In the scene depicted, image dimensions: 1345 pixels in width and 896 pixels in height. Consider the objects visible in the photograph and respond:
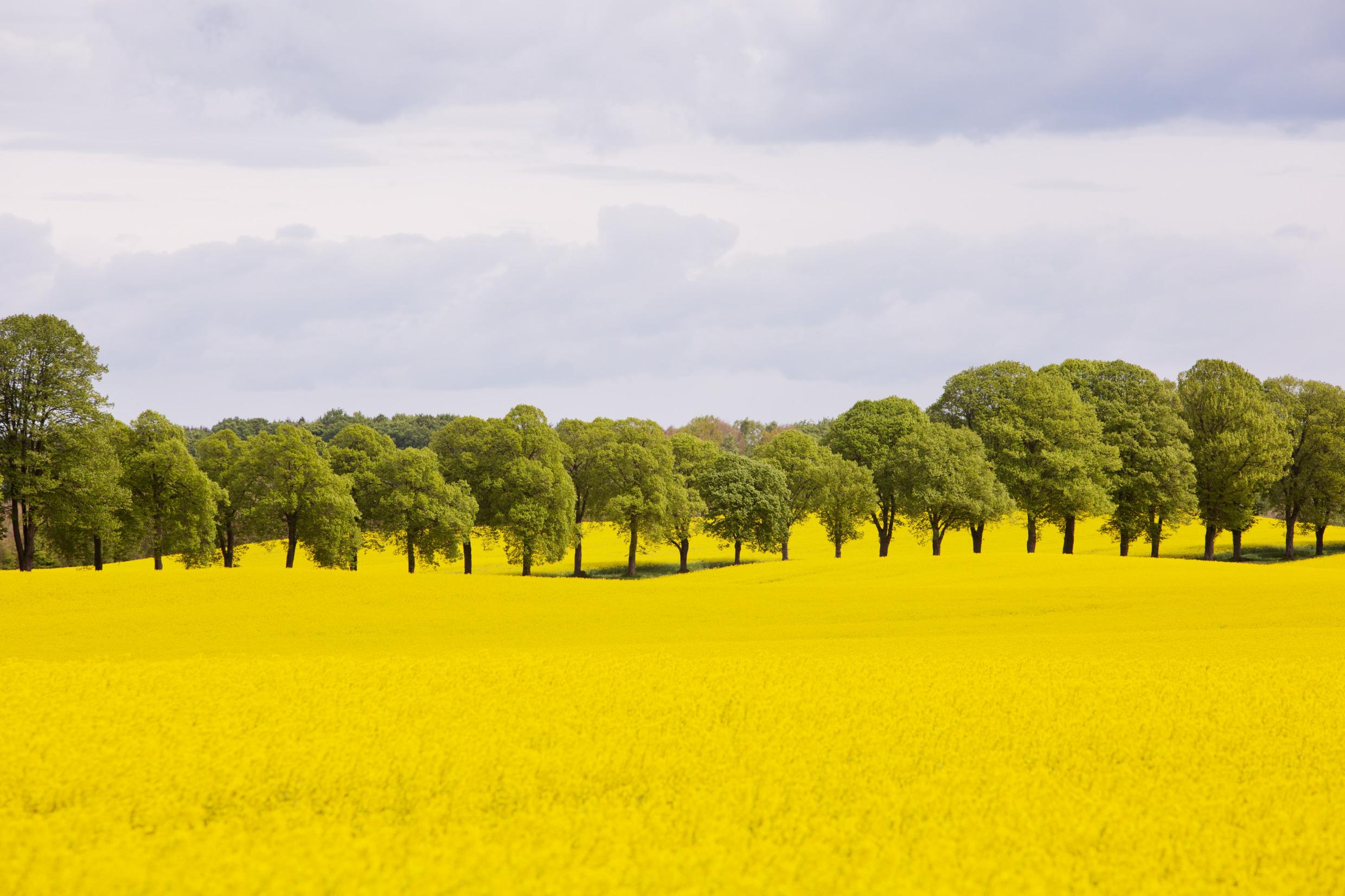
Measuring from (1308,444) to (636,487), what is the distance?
4833 cm

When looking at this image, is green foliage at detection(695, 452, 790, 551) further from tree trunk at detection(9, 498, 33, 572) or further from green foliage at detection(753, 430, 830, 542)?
tree trunk at detection(9, 498, 33, 572)

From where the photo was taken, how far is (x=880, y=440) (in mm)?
65500

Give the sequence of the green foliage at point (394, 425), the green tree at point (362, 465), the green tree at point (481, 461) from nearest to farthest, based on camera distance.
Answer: the green tree at point (362, 465), the green tree at point (481, 461), the green foliage at point (394, 425)

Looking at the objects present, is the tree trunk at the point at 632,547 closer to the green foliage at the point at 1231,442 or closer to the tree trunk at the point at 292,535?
the tree trunk at the point at 292,535

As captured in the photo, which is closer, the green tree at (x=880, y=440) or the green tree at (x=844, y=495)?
the green tree at (x=844, y=495)

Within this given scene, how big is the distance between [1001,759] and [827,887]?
19.1 feet

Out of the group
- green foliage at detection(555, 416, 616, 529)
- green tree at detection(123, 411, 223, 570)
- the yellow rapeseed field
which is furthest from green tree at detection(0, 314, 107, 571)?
green foliage at detection(555, 416, 616, 529)

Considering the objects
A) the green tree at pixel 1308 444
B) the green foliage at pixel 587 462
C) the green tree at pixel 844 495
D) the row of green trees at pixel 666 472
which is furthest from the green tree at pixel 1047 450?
the green foliage at pixel 587 462

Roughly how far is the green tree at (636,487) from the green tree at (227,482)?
2240 cm

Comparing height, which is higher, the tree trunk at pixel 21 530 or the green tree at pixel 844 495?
the green tree at pixel 844 495

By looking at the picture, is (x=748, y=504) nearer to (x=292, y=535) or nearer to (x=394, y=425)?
(x=292, y=535)

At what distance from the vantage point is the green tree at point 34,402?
139 ft

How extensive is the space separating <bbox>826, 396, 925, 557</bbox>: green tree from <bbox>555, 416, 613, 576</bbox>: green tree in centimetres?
1686

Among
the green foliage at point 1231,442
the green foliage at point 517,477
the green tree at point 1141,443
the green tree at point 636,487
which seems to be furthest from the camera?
the green tree at point 636,487
